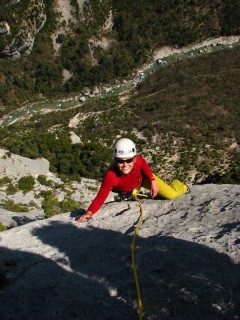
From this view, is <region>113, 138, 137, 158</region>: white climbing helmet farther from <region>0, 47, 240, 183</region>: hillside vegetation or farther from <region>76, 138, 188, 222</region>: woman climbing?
<region>0, 47, 240, 183</region>: hillside vegetation

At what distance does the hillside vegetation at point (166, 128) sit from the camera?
32.6m

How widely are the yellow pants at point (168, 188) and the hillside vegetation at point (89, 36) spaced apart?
61.9m

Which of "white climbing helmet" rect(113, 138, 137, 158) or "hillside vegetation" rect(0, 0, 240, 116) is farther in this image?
"hillside vegetation" rect(0, 0, 240, 116)

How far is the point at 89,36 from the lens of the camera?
76.2 meters

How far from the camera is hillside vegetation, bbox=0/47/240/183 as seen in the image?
107 feet

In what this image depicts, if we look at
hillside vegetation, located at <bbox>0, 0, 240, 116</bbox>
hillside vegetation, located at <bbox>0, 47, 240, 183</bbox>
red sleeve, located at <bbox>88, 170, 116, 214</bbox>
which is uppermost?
hillside vegetation, located at <bbox>0, 0, 240, 116</bbox>

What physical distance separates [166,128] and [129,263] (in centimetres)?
3711

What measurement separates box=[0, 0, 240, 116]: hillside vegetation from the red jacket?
62.3m

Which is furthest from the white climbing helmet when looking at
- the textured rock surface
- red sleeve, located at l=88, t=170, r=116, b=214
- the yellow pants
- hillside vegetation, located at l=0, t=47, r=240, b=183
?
hillside vegetation, located at l=0, t=47, r=240, b=183

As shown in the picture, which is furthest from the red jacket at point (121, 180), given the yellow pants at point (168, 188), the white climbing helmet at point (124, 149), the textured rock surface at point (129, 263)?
the textured rock surface at point (129, 263)

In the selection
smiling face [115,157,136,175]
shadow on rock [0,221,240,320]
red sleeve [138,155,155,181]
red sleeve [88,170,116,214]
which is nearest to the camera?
shadow on rock [0,221,240,320]

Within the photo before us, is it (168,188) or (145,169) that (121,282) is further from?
(168,188)

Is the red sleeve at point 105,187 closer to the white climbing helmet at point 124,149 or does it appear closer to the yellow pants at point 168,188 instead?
the white climbing helmet at point 124,149

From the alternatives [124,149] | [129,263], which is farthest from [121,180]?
[129,263]
